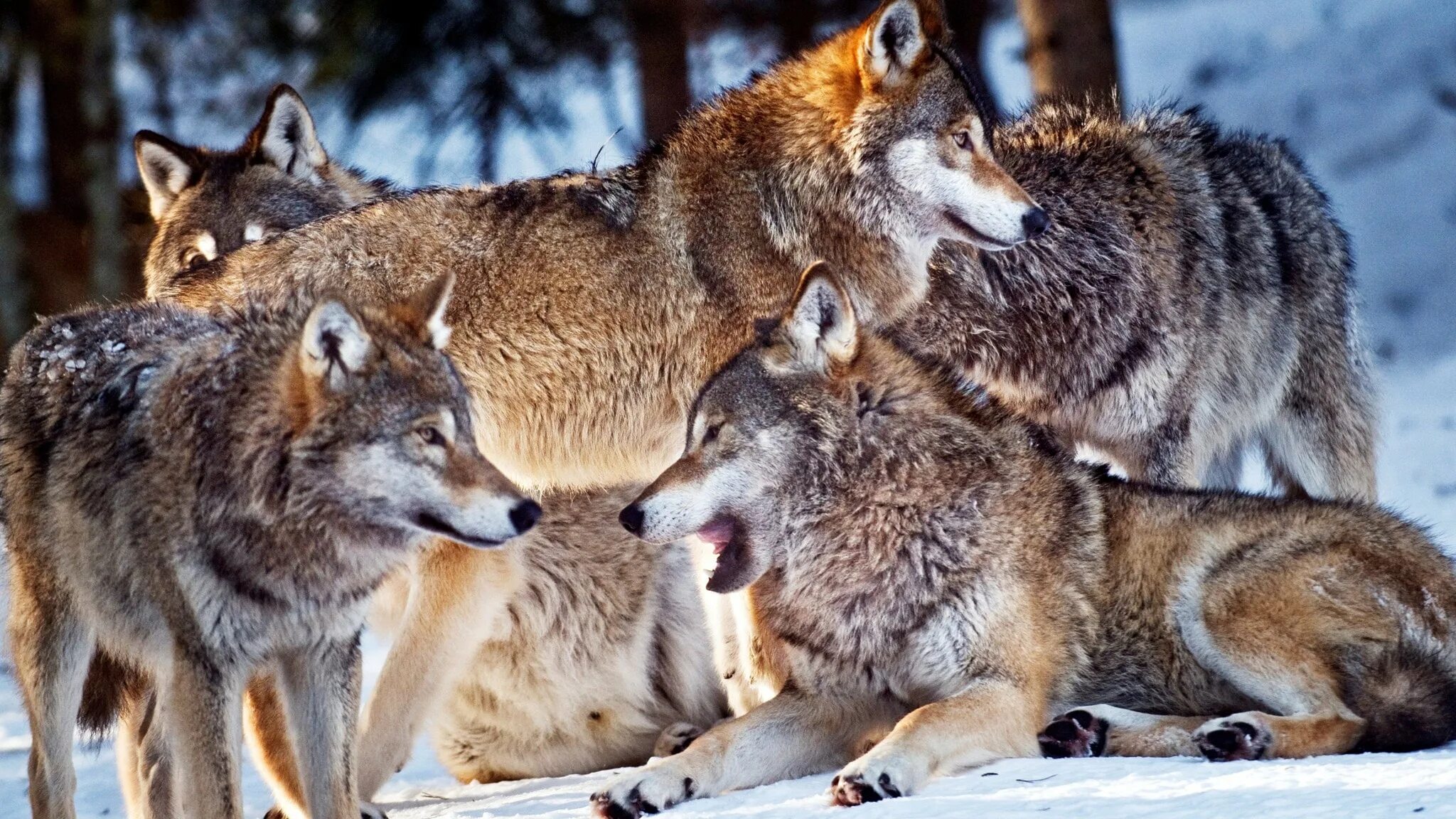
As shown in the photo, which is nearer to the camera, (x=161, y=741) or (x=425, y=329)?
(x=425, y=329)

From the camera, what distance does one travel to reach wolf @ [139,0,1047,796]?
5.50 meters

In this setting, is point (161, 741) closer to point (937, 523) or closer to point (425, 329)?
point (425, 329)

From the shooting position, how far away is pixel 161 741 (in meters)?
5.08

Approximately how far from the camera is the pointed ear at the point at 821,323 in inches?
197

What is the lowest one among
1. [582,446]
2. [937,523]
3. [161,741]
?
[161,741]

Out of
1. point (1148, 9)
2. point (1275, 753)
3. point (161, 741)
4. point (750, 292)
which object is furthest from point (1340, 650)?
point (1148, 9)

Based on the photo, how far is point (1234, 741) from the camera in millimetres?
4332

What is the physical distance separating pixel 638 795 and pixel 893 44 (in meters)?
2.79

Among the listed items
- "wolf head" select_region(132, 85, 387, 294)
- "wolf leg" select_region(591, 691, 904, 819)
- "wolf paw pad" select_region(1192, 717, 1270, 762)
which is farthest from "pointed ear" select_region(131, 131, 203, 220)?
"wolf paw pad" select_region(1192, 717, 1270, 762)

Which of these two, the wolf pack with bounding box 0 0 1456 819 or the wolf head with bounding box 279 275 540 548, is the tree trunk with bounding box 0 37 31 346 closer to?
the wolf pack with bounding box 0 0 1456 819

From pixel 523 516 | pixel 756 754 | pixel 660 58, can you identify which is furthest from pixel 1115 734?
pixel 660 58

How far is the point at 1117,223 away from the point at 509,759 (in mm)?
3290

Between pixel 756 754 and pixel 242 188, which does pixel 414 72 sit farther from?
pixel 756 754

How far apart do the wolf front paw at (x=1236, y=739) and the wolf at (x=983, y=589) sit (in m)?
0.02
